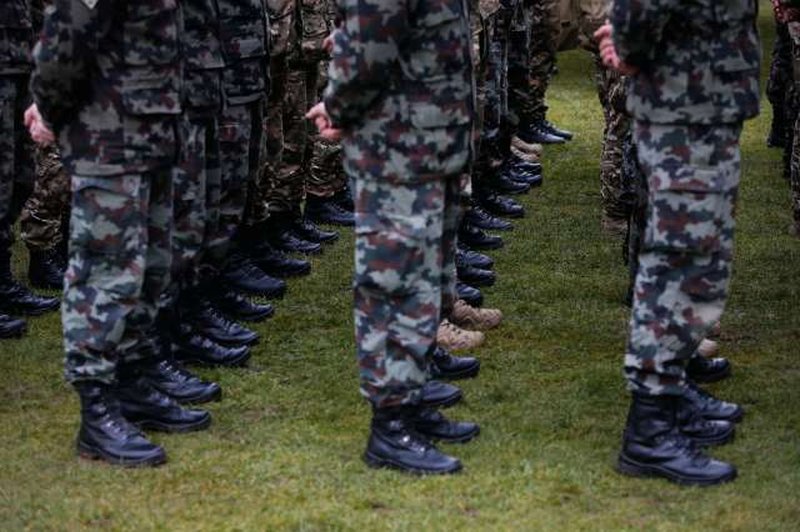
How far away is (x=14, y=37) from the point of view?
5.93 metres

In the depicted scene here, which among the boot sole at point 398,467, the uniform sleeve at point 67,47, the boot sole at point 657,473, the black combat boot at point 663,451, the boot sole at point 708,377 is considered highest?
the uniform sleeve at point 67,47

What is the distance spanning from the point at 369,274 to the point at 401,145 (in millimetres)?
368

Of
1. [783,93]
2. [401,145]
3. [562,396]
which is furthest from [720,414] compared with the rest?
[783,93]

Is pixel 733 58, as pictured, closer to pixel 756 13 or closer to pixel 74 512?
pixel 756 13

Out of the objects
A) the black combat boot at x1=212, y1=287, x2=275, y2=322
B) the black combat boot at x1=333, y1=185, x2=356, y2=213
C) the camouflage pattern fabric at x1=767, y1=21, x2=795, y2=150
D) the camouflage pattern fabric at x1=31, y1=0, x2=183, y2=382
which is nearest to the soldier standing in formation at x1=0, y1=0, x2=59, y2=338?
the black combat boot at x1=212, y1=287, x2=275, y2=322

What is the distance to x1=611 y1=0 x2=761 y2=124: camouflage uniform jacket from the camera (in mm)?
4227

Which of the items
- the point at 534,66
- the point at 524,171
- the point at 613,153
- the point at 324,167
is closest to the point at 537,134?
the point at 534,66

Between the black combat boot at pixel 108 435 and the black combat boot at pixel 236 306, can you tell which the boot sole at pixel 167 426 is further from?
the black combat boot at pixel 236 306

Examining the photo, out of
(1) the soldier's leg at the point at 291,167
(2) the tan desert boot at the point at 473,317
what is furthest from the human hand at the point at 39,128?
(1) the soldier's leg at the point at 291,167

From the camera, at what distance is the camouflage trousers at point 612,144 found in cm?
675

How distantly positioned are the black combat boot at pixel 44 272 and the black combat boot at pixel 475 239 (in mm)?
1867

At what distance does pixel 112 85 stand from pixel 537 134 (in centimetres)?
602

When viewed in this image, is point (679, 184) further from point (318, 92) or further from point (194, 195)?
point (318, 92)

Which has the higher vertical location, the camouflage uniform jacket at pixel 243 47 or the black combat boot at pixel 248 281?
the camouflage uniform jacket at pixel 243 47
